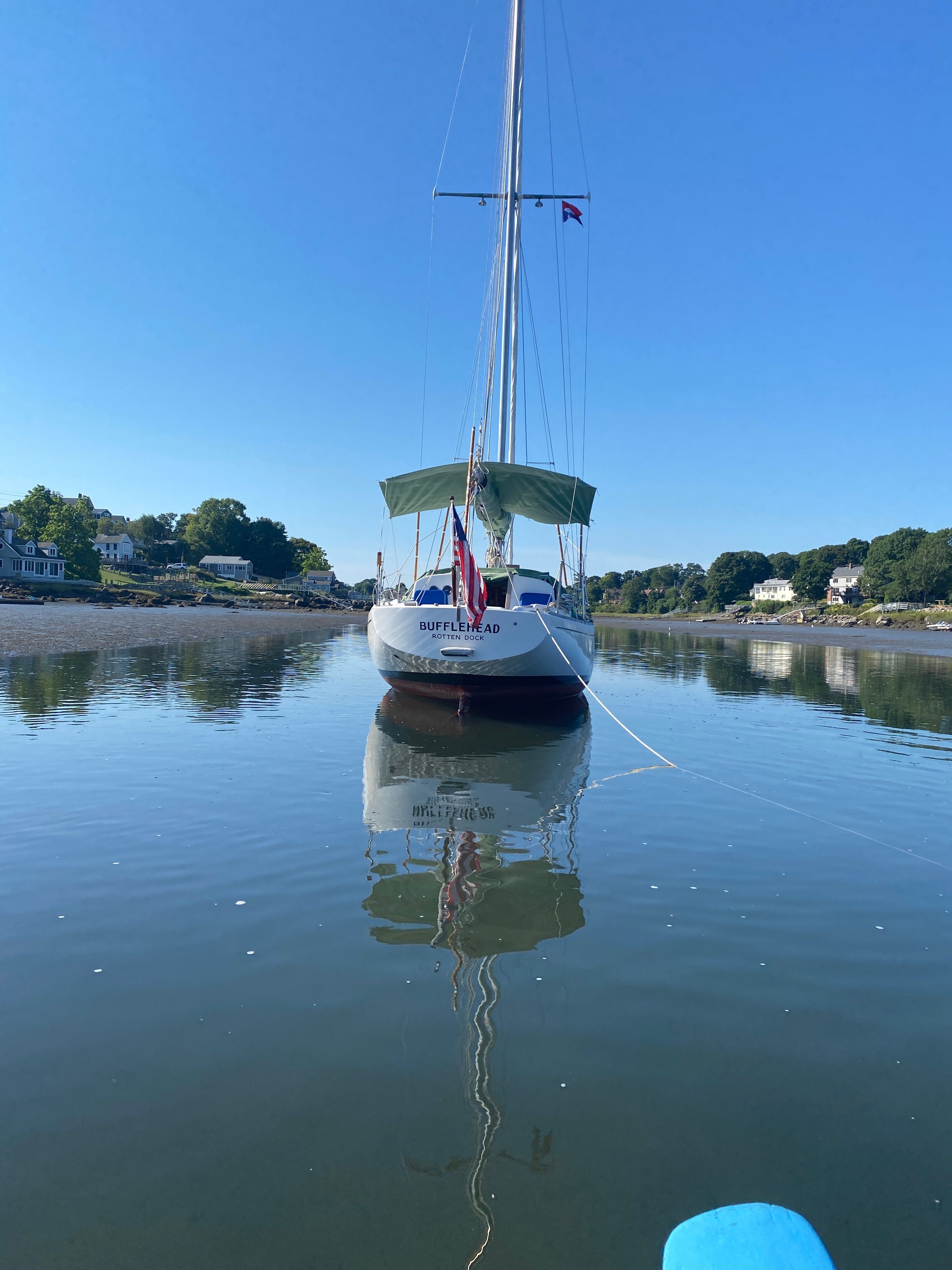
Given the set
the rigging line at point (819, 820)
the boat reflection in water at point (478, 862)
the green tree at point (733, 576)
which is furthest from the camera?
the green tree at point (733, 576)

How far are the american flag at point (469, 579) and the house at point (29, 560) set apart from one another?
8860 centimetres

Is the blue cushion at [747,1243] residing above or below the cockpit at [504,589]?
below

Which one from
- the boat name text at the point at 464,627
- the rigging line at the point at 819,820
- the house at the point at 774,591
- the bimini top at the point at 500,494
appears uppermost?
the house at the point at 774,591

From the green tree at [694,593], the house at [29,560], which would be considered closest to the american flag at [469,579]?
the house at [29,560]

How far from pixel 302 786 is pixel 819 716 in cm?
1330

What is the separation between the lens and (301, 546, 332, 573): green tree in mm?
178875

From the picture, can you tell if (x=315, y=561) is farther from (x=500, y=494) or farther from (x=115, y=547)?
(x=500, y=494)

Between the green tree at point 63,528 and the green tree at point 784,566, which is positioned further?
the green tree at point 784,566

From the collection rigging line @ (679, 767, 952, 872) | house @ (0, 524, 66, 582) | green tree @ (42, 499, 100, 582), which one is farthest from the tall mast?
green tree @ (42, 499, 100, 582)

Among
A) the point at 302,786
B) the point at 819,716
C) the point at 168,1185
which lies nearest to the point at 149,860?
the point at 302,786

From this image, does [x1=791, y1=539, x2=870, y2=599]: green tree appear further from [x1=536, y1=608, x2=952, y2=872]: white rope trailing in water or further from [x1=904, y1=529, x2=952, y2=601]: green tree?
[x1=536, y1=608, x2=952, y2=872]: white rope trailing in water

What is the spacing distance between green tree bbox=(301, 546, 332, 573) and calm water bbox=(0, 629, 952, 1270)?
172836mm

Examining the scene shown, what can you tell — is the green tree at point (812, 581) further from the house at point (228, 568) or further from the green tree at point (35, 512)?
the green tree at point (35, 512)

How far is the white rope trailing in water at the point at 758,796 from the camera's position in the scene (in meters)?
7.75
